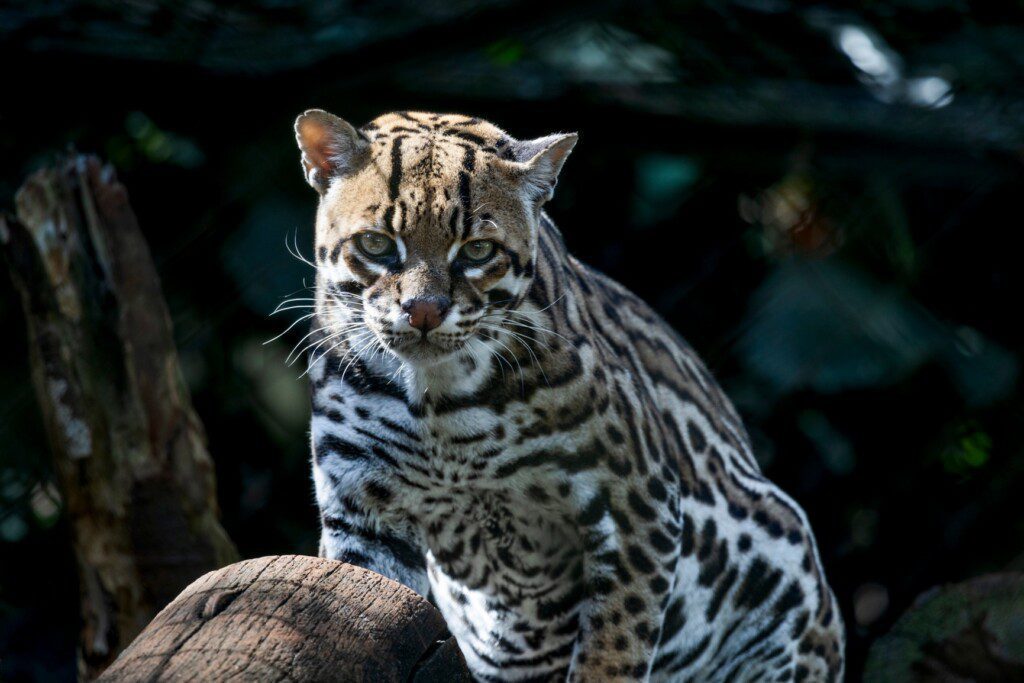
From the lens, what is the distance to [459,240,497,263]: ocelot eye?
231 cm

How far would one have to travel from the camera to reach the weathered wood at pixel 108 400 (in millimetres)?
3162

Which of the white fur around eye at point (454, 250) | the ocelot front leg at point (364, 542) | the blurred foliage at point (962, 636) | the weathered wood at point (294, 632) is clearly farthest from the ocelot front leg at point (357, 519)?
the blurred foliage at point (962, 636)

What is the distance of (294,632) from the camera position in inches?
70.9

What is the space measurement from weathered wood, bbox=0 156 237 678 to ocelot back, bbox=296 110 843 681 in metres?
0.77

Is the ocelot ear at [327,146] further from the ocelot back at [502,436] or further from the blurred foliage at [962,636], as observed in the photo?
the blurred foliage at [962,636]

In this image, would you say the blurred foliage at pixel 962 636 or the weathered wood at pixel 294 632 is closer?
the weathered wood at pixel 294 632

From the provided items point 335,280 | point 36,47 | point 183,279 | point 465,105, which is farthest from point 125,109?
point 335,280

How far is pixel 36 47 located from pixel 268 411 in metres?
1.31

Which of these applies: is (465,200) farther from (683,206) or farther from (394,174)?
(683,206)

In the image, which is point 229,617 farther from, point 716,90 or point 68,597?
point 68,597

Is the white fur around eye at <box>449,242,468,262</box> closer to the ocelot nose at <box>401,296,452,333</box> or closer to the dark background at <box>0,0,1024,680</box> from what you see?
the ocelot nose at <box>401,296,452,333</box>

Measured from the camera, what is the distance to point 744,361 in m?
3.86

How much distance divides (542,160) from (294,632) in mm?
1045

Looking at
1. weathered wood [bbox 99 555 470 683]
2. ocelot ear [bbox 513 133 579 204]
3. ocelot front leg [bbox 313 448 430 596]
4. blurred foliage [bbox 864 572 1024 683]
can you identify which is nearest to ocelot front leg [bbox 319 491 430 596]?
ocelot front leg [bbox 313 448 430 596]
